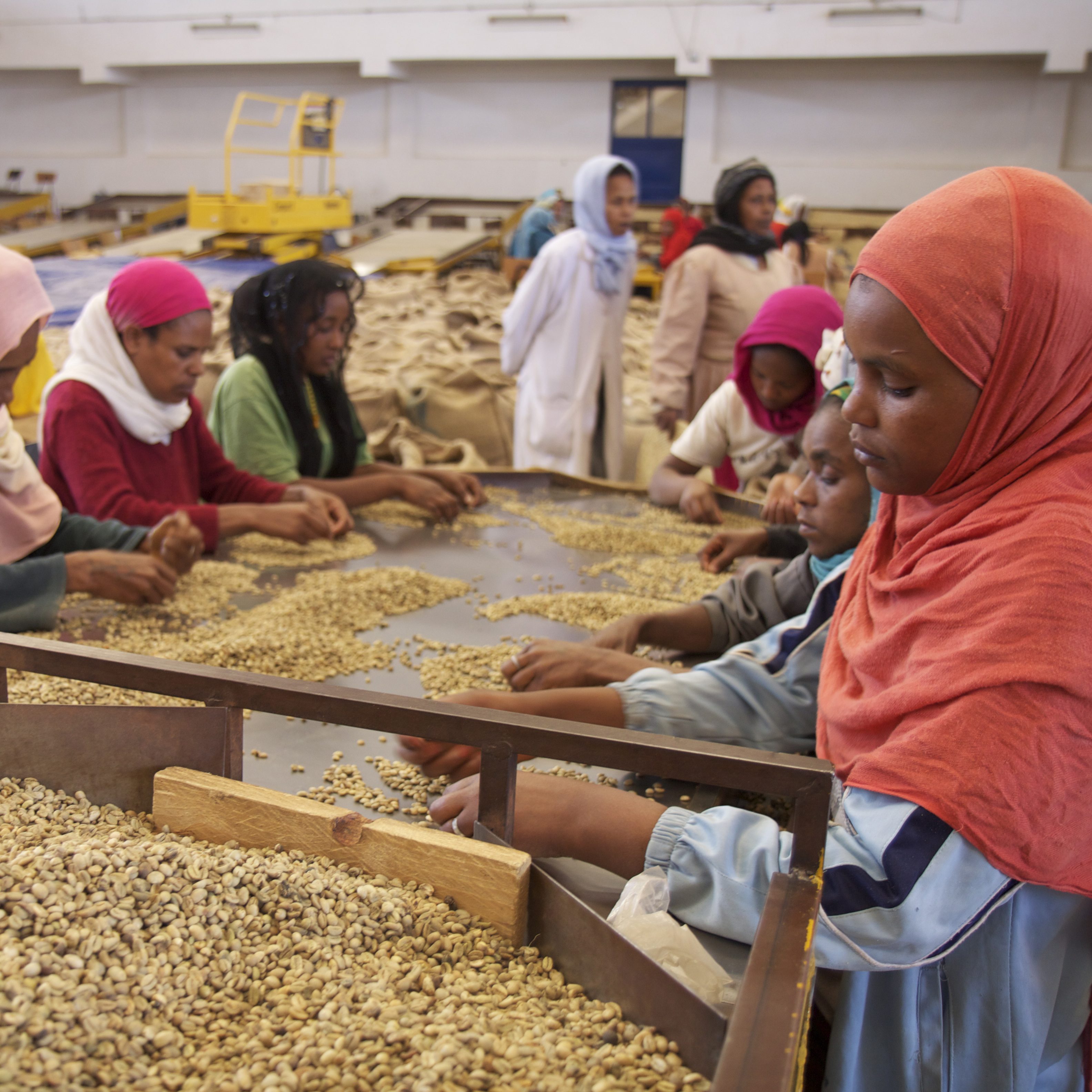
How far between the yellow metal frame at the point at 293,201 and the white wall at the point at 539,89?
3.74 ft

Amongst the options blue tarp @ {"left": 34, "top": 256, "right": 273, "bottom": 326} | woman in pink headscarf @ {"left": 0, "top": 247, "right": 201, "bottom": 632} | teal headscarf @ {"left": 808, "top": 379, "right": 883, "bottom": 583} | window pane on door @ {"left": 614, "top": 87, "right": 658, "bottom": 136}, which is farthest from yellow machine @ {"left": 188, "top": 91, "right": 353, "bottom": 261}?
teal headscarf @ {"left": 808, "top": 379, "right": 883, "bottom": 583}

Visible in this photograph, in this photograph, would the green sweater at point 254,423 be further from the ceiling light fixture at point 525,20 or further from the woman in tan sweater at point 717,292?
the ceiling light fixture at point 525,20

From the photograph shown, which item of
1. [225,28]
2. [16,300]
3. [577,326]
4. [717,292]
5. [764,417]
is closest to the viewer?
[16,300]

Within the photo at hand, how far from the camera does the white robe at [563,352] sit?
14.3 ft

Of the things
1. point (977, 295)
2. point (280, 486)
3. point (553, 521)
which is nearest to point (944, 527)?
point (977, 295)

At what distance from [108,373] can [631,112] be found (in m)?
12.9

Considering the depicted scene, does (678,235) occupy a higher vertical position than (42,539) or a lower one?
higher

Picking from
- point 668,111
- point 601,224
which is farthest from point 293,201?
point 601,224

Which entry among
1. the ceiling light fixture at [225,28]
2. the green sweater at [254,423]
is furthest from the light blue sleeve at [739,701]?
the ceiling light fixture at [225,28]

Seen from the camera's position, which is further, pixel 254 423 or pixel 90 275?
pixel 90 275

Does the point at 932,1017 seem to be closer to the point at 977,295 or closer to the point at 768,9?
the point at 977,295

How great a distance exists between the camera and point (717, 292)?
3.84m

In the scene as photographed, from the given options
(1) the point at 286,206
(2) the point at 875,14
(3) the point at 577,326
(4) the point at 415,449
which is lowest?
(4) the point at 415,449

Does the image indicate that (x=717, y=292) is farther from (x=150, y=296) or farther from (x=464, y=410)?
(x=150, y=296)
